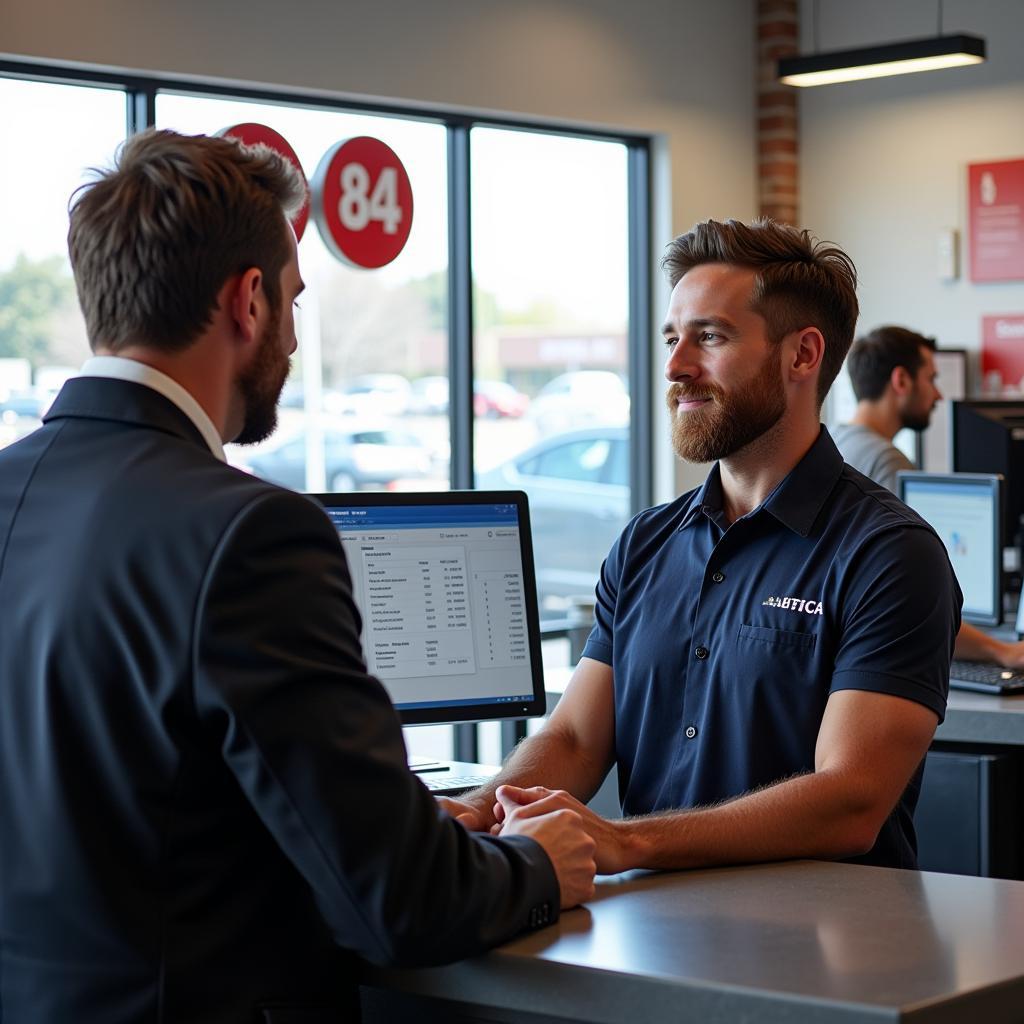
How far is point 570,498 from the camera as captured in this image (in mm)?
5777

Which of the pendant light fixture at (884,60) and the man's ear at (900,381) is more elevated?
the pendant light fixture at (884,60)

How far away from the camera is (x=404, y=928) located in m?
1.25

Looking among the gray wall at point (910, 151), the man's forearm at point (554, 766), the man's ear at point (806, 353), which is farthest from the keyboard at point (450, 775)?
the gray wall at point (910, 151)

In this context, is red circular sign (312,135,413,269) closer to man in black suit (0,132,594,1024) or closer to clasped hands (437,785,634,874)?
clasped hands (437,785,634,874)

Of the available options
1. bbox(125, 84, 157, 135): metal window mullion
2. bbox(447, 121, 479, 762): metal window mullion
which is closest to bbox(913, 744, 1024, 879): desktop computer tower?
bbox(447, 121, 479, 762): metal window mullion

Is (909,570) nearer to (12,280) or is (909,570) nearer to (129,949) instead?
(129,949)

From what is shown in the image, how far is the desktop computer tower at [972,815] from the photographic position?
123 inches

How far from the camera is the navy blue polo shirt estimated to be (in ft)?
6.28

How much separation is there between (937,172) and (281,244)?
5166 millimetres

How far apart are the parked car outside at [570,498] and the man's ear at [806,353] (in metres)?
3.27

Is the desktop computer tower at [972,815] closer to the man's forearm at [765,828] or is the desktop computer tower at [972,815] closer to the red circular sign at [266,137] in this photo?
the man's forearm at [765,828]

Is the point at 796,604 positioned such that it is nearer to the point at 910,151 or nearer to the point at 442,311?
the point at 442,311

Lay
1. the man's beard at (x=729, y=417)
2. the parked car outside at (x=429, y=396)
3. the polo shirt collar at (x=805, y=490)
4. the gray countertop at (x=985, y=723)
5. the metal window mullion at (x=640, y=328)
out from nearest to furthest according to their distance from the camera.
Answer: the polo shirt collar at (x=805, y=490), the man's beard at (x=729, y=417), the gray countertop at (x=985, y=723), the parked car outside at (x=429, y=396), the metal window mullion at (x=640, y=328)

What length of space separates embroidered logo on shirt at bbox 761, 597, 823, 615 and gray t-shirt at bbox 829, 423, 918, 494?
2.70 meters
